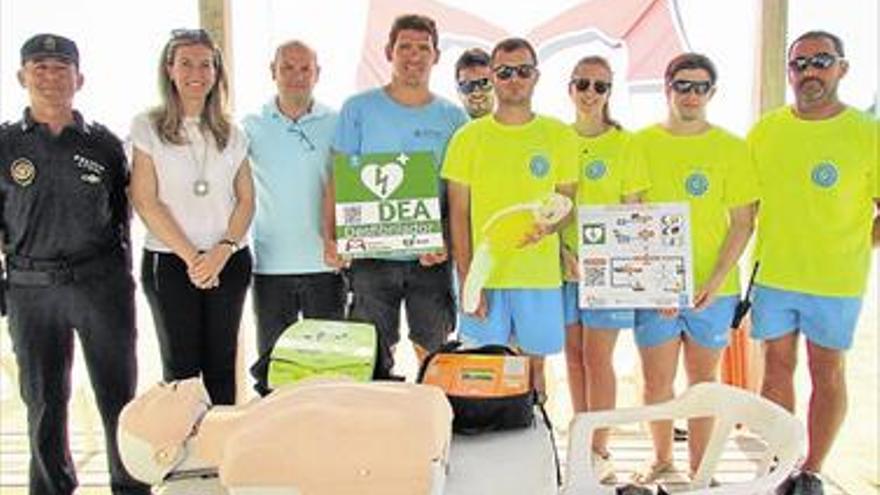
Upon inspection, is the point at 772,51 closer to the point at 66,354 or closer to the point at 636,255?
the point at 636,255

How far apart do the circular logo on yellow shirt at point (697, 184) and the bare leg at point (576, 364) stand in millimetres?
733

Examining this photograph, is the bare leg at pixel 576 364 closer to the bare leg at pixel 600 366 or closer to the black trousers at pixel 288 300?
the bare leg at pixel 600 366

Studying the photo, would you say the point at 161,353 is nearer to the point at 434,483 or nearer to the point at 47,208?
the point at 47,208

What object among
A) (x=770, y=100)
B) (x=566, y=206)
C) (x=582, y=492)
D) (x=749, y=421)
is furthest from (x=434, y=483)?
(x=770, y=100)

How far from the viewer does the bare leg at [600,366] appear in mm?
3824

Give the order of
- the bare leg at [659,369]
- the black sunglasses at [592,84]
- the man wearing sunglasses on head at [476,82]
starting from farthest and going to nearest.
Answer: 1. the man wearing sunglasses on head at [476,82]
2. the bare leg at [659,369]
3. the black sunglasses at [592,84]

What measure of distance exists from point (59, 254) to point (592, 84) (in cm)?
A: 212

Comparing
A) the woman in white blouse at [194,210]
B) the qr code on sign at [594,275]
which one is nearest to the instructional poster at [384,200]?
the woman in white blouse at [194,210]

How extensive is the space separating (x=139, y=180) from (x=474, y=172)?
4.17 ft

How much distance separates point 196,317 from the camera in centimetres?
355

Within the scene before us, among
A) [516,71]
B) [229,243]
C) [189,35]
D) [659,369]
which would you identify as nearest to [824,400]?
[659,369]

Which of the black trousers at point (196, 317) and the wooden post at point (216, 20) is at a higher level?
the wooden post at point (216, 20)

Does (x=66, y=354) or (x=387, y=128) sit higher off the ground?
(x=387, y=128)

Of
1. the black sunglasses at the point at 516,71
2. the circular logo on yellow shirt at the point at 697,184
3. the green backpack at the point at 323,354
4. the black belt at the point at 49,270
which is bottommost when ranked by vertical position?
the green backpack at the point at 323,354
